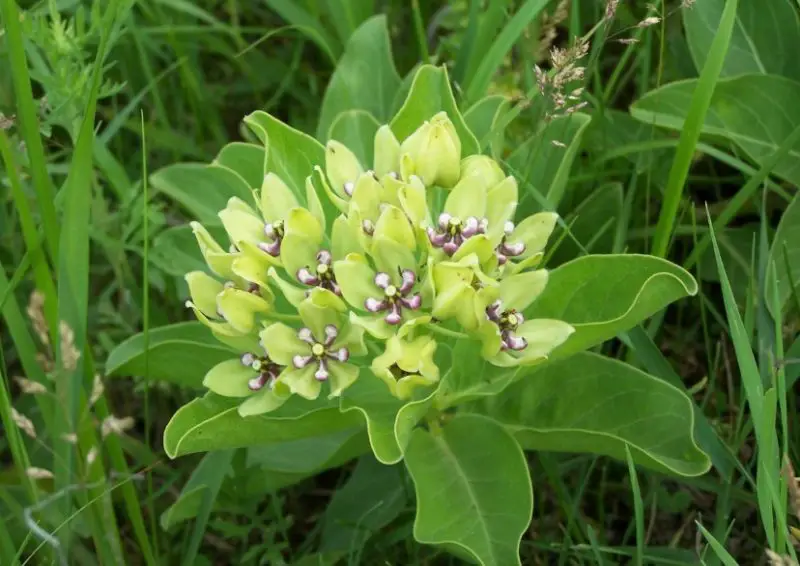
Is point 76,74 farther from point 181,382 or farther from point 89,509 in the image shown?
point 89,509

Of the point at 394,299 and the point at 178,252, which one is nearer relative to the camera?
the point at 394,299

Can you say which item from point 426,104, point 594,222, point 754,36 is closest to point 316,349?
point 426,104

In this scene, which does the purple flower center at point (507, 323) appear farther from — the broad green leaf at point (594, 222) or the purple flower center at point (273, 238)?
the broad green leaf at point (594, 222)

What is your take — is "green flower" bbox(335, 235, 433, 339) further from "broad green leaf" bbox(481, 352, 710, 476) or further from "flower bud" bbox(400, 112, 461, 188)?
"broad green leaf" bbox(481, 352, 710, 476)

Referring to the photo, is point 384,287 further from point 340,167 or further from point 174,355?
point 174,355

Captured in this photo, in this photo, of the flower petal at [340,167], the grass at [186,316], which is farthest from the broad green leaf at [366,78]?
the flower petal at [340,167]

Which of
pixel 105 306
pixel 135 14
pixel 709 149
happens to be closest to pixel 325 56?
pixel 135 14
